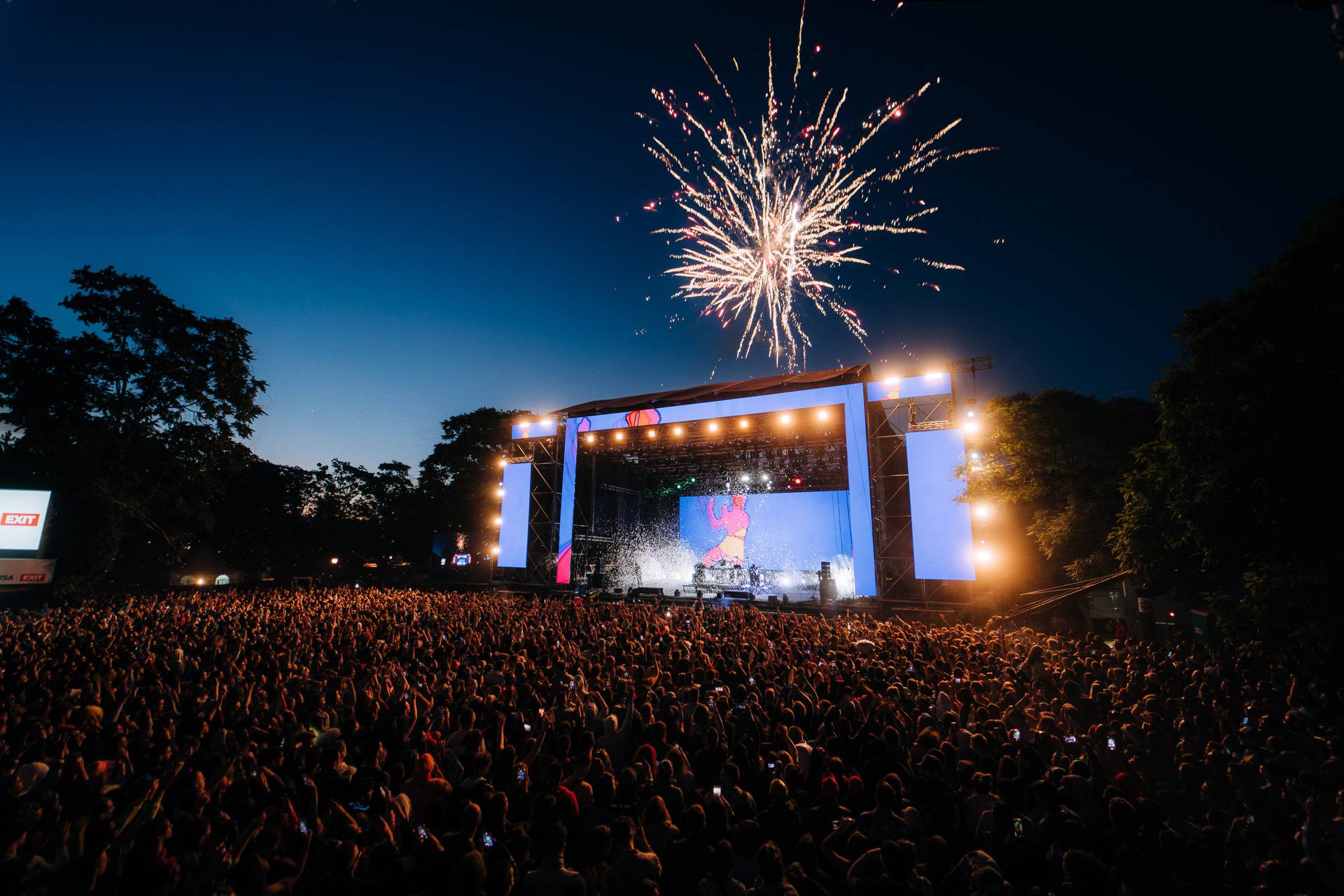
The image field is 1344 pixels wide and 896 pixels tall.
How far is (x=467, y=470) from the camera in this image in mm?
35031

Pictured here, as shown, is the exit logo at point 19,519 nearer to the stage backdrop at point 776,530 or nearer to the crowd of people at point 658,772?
the crowd of people at point 658,772

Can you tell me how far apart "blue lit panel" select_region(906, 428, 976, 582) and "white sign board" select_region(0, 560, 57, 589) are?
26.9 m

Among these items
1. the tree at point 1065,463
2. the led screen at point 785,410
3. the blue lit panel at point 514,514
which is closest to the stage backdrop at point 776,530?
the led screen at point 785,410

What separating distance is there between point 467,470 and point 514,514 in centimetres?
1344

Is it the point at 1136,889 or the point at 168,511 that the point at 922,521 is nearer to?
the point at 1136,889

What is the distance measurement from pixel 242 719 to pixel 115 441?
2004cm

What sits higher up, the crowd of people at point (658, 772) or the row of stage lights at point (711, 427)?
the row of stage lights at point (711, 427)

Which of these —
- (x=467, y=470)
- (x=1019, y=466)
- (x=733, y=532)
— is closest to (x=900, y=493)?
(x=1019, y=466)

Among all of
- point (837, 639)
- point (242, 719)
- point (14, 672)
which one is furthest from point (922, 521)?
point (14, 672)

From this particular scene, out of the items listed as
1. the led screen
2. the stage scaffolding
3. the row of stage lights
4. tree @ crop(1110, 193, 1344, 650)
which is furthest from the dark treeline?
the row of stage lights

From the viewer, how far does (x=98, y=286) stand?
1861 centimetres

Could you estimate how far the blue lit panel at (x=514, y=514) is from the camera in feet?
75.0

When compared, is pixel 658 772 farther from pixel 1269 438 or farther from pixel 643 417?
pixel 643 417

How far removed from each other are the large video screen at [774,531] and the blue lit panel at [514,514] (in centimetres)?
843
